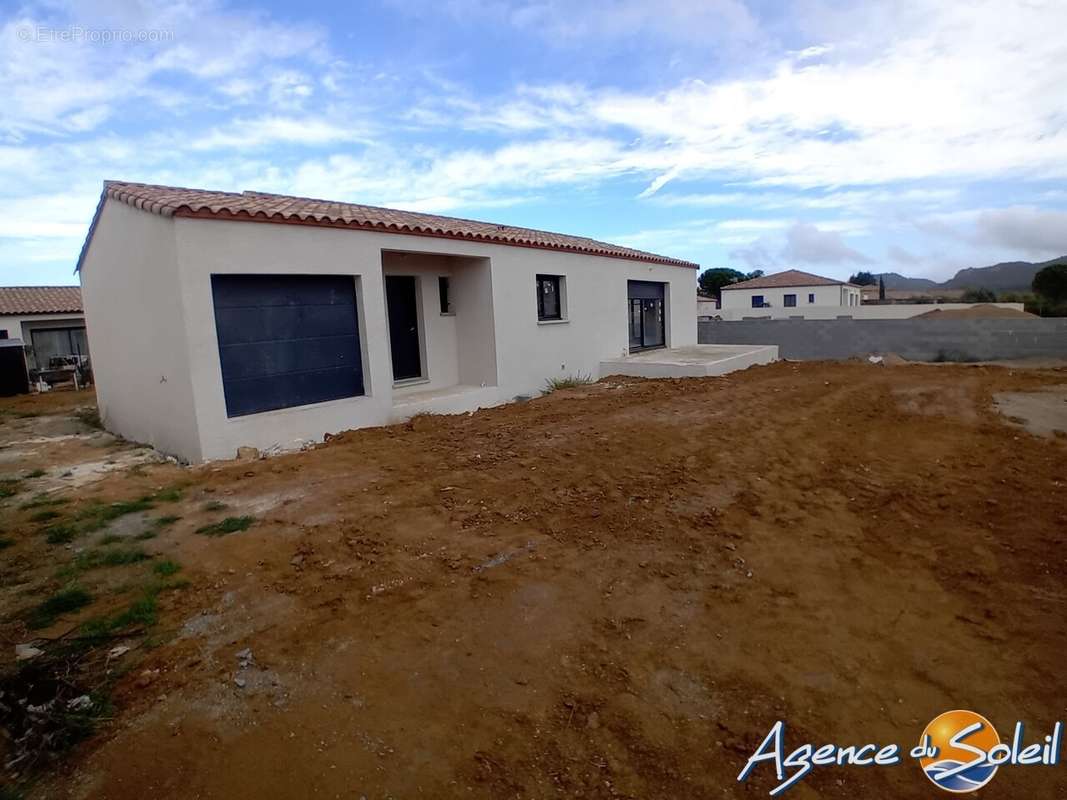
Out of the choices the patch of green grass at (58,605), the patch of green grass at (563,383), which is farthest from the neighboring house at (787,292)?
the patch of green grass at (58,605)

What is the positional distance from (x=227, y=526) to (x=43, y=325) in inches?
970

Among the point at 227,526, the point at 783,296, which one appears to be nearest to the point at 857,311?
the point at 783,296

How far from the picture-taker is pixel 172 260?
7262mm

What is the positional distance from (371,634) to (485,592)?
0.80 meters

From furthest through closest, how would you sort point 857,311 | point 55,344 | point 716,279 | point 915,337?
point 716,279
point 857,311
point 55,344
point 915,337

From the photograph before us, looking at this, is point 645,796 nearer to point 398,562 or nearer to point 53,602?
point 398,562

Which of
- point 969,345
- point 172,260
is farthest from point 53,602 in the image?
point 969,345

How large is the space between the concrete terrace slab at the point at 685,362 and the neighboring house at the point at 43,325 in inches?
849

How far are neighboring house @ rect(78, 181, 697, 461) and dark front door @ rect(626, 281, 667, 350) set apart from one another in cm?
443

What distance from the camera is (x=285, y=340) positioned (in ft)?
27.4

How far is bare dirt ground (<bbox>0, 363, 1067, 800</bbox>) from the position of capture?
2.65m

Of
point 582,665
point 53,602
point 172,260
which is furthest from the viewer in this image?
point 172,260

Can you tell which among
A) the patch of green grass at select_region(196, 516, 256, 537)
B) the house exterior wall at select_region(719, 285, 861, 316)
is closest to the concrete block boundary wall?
the patch of green grass at select_region(196, 516, 256, 537)

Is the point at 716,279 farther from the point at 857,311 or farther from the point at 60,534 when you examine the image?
the point at 60,534
